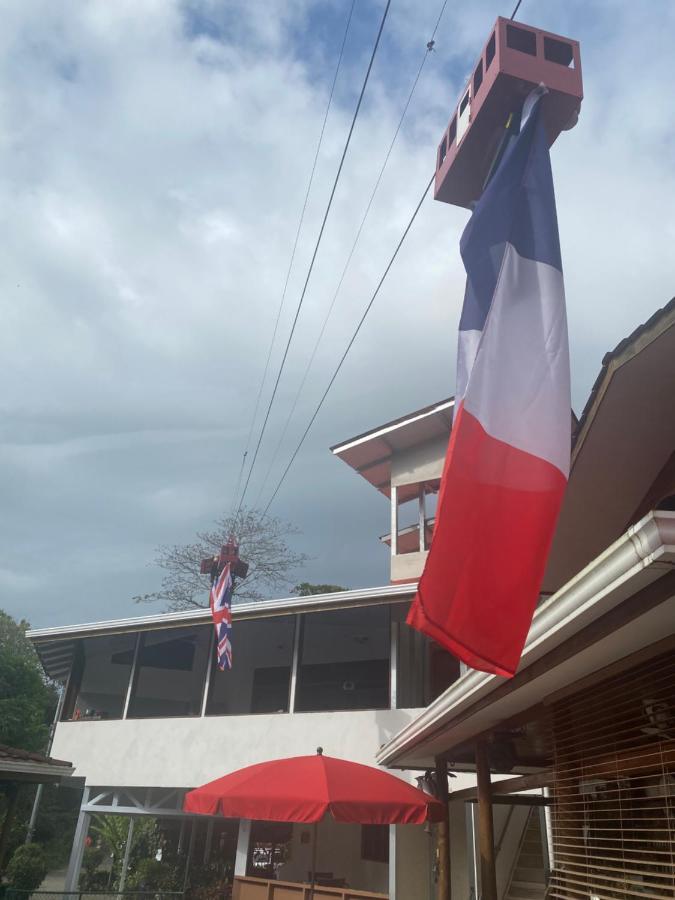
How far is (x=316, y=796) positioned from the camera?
23.9 ft

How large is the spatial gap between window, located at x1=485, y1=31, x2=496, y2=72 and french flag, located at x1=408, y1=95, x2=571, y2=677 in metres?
1.53

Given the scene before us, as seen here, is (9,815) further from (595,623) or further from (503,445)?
(503,445)

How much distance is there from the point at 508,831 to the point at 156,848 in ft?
26.9

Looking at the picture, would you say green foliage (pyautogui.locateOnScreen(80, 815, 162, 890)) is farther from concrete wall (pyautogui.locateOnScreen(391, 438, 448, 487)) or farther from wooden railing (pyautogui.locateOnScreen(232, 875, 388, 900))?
concrete wall (pyautogui.locateOnScreen(391, 438, 448, 487))

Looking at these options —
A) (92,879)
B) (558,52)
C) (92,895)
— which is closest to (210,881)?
(92,895)

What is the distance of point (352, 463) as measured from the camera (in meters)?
20.0

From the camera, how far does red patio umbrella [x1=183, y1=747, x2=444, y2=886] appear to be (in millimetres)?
7254

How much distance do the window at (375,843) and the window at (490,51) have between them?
14.4m

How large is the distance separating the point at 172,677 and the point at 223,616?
7.97 metres

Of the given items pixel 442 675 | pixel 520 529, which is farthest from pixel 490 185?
pixel 442 675

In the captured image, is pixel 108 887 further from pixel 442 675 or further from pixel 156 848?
pixel 442 675

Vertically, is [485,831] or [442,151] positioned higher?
[442,151]

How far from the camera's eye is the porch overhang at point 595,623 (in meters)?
2.34

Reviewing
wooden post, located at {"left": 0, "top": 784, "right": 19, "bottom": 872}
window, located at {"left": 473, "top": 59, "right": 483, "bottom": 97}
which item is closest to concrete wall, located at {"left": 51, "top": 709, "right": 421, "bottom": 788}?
wooden post, located at {"left": 0, "top": 784, "right": 19, "bottom": 872}
